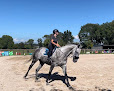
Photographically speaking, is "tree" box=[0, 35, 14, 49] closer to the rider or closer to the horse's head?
the rider

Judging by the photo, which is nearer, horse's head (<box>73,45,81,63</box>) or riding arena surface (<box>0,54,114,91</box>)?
riding arena surface (<box>0,54,114,91</box>)

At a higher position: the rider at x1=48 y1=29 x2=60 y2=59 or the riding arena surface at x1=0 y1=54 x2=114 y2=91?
the rider at x1=48 y1=29 x2=60 y2=59

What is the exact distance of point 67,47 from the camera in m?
5.97

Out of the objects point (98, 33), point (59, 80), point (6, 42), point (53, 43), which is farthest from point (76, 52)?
point (6, 42)

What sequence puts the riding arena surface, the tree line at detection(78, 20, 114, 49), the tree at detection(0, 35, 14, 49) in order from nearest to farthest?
1. the riding arena surface
2. the tree line at detection(78, 20, 114, 49)
3. the tree at detection(0, 35, 14, 49)

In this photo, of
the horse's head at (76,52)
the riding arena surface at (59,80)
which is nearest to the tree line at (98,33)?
the riding arena surface at (59,80)

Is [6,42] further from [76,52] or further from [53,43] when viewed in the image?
[76,52]

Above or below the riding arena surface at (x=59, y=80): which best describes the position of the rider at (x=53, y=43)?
above

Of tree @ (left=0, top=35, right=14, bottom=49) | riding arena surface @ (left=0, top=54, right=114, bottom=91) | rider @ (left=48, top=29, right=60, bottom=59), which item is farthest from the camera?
tree @ (left=0, top=35, right=14, bottom=49)

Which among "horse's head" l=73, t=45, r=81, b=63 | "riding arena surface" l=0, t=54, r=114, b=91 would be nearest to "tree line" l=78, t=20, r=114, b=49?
"riding arena surface" l=0, t=54, r=114, b=91

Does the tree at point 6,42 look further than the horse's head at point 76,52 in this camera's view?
Yes

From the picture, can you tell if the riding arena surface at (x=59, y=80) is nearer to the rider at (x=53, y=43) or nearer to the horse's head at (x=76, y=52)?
the horse's head at (x=76, y=52)

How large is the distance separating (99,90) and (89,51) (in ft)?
95.6

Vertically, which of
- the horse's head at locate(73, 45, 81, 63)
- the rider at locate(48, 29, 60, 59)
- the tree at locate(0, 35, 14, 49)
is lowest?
the horse's head at locate(73, 45, 81, 63)
